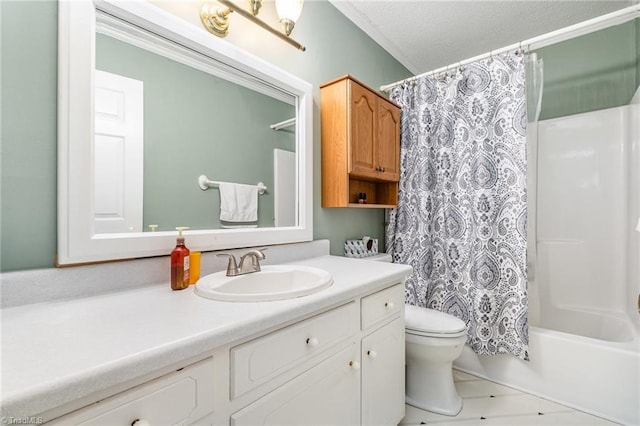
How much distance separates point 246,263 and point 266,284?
0.40ft

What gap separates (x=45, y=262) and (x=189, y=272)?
0.39 meters

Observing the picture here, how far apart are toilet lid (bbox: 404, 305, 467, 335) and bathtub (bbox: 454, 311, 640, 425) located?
19.8 inches

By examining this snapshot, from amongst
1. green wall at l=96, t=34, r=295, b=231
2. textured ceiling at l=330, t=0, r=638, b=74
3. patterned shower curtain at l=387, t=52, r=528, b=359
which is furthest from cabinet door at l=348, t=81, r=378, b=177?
textured ceiling at l=330, t=0, r=638, b=74

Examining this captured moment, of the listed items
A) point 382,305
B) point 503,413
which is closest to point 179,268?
point 382,305

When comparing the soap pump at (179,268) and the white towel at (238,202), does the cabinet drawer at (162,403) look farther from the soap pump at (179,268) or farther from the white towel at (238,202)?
the white towel at (238,202)

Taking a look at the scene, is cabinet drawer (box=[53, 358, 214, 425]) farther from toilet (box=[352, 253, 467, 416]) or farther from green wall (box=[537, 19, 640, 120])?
green wall (box=[537, 19, 640, 120])

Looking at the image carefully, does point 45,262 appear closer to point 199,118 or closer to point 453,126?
point 199,118

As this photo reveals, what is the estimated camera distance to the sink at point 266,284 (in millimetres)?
857

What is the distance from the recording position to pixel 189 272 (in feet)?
3.38

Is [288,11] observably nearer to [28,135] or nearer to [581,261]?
[28,135]

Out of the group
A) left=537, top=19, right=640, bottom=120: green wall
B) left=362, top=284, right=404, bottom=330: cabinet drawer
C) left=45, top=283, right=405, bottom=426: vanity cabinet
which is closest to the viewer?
left=45, top=283, right=405, bottom=426: vanity cabinet

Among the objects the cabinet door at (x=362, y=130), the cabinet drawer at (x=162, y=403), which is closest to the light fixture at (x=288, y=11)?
the cabinet door at (x=362, y=130)

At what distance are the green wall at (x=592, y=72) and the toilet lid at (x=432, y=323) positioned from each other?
1.87 meters

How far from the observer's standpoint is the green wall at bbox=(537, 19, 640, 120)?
2070 millimetres
